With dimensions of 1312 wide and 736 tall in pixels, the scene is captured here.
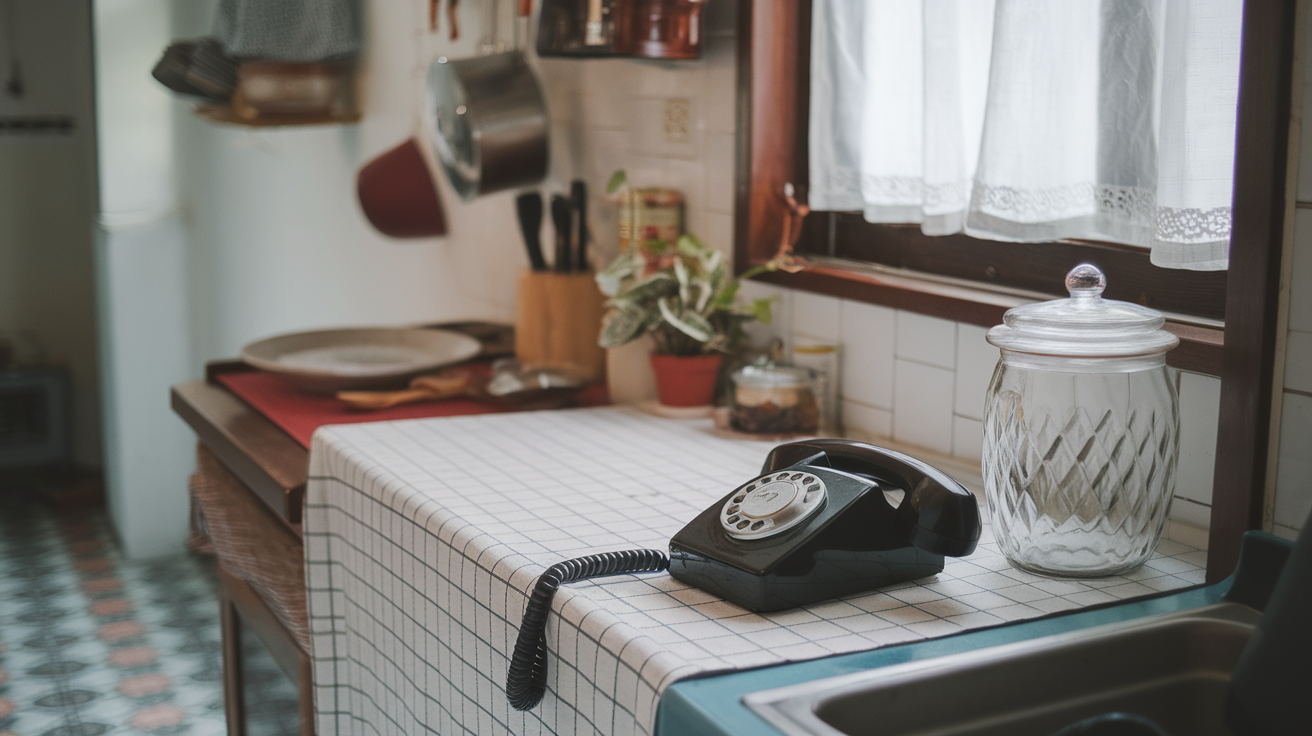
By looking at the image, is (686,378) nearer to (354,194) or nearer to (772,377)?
(772,377)

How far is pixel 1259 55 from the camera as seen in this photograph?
40.0 inches

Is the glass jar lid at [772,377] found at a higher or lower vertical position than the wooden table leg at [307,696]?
higher

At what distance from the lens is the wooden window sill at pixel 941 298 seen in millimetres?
1191

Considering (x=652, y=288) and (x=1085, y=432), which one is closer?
(x=1085, y=432)

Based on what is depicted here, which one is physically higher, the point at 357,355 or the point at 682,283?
the point at 682,283

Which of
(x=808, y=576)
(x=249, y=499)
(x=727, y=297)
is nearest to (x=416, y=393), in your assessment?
(x=249, y=499)

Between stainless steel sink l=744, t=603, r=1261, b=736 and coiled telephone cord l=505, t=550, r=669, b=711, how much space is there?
0.25 metres

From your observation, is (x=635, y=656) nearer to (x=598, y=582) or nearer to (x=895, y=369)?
(x=598, y=582)

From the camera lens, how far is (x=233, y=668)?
6.99 feet

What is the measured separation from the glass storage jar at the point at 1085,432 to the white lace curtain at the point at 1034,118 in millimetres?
214

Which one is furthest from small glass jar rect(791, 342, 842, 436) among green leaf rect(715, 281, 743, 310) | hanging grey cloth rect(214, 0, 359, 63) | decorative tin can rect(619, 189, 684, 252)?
hanging grey cloth rect(214, 0, 359, 63)

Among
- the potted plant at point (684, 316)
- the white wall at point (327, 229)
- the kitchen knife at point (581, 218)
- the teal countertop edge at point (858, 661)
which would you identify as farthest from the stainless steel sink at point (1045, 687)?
the white wall at point (327, 229)

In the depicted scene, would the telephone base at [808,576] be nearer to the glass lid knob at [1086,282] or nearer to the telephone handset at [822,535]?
the telephone handset at [822,535]

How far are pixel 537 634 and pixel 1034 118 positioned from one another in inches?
33.3
